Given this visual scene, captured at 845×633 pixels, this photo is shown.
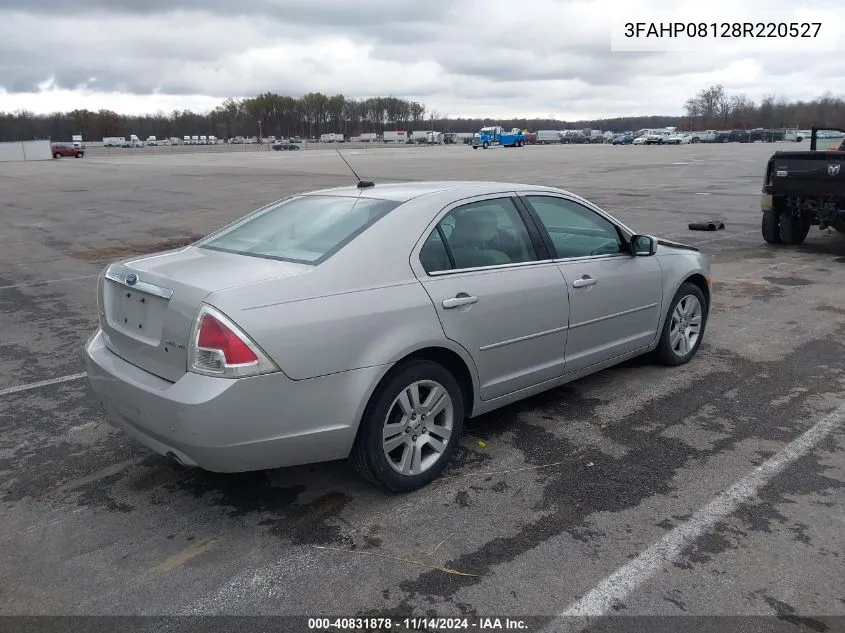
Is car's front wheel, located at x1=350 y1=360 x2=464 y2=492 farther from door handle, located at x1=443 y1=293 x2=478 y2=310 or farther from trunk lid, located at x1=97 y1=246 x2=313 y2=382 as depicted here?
trunk lid, located at x1=97 y1=246 x2=313 y2=382

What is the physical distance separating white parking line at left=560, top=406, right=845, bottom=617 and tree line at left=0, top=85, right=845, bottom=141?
14730 centimetres

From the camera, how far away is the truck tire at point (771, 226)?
39.8 ft

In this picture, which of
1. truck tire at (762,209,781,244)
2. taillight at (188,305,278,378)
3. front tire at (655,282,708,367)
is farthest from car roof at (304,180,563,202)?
truck tire at (762,209,781,244)

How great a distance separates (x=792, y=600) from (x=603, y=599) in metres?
0.76

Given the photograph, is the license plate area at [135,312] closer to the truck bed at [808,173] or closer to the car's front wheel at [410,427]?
the car's front wheel at [410,427]

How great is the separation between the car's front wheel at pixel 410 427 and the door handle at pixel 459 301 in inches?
12.9

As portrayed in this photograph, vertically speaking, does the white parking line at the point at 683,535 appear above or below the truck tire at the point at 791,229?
below

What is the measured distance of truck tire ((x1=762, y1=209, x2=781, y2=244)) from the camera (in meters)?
12.1

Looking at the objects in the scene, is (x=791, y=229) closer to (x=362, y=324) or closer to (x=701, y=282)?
(x=701, y=282)

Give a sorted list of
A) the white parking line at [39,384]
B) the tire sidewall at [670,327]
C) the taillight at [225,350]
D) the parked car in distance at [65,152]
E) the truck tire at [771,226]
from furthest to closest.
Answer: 1. the parked car in distance at [65,152]
2. the truck tire at [771,226]
3. the tire sidewall at [670,327]
4. the white parking line at [39,384]
5. the taillight at [225,350]

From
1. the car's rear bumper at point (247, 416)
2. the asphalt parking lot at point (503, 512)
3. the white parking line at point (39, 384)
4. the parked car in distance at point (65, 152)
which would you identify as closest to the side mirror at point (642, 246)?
the asphalt parking lot at point (503, 512)

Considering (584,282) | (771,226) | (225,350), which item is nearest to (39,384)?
(225,350)

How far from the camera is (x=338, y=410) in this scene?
3.46m

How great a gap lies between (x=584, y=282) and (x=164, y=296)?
2.60 metres
